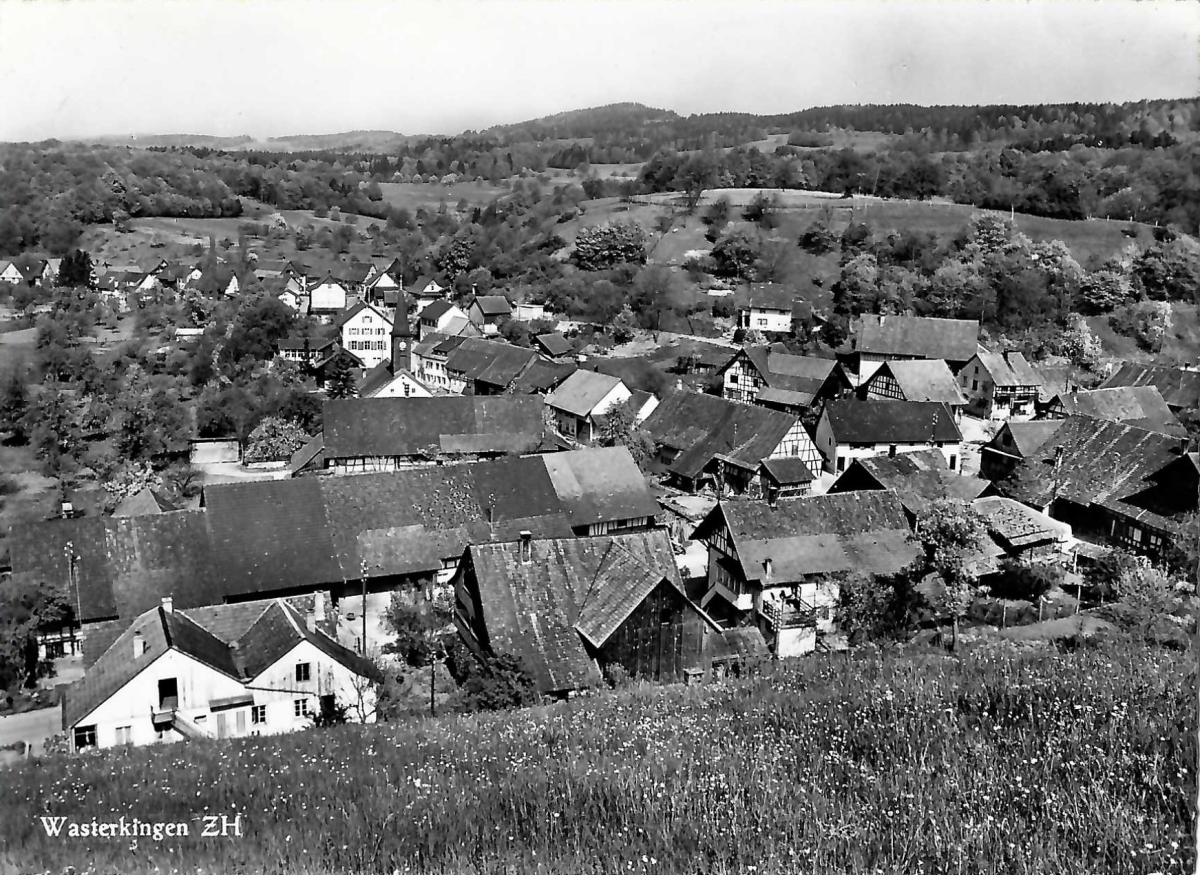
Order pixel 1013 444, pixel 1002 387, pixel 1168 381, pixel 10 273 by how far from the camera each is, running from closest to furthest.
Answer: pixel 1013 444 < pixel 1168 381 < pixel 1002 387 < pixel 10 273

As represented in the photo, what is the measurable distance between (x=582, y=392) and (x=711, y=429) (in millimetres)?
9943

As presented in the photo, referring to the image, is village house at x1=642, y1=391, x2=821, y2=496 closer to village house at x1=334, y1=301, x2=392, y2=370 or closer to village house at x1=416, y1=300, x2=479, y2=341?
village house at x1=334, y1=301, x2=392, y2=370

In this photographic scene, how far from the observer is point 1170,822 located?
580 cm

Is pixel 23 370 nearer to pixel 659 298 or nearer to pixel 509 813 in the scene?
pixel 659 298

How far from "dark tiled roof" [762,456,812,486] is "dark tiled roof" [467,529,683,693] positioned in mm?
17203

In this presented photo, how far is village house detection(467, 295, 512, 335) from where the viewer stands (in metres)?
82.3

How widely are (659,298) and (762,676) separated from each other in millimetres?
71841

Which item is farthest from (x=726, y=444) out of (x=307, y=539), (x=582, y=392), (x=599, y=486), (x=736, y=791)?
(x=736, y=791)

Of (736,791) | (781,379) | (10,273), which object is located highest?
(736,791)

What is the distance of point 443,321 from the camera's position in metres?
82.4

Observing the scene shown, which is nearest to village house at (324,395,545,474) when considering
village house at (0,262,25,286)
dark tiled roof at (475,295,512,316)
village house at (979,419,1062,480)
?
village house at (979,419,1062,480)

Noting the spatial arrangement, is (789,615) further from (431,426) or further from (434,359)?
(434,359)

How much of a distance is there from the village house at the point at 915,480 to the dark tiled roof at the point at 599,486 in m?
8.06

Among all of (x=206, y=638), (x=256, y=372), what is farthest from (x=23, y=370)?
(x=206, y=638)
